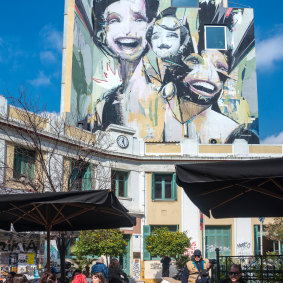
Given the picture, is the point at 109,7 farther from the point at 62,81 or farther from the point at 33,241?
the point at 33,241

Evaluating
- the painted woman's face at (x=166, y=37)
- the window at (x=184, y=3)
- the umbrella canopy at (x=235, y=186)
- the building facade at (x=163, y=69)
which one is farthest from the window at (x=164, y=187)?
the umbrella canopy at (x=235, y=186)

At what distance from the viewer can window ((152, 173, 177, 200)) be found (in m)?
27.8

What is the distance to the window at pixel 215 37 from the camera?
39844mm

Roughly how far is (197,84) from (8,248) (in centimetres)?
2328

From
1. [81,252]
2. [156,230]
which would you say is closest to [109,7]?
[156,230]

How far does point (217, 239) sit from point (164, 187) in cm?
396

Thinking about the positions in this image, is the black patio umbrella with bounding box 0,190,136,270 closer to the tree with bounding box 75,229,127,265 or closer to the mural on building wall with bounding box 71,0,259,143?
the tree with bounding box 75,229,127,265

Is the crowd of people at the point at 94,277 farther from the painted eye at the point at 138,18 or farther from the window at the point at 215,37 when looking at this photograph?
the window at the point at 215,37

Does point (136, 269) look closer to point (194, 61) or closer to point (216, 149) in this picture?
point (216, 149)

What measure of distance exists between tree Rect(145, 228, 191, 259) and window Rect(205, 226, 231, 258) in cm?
306

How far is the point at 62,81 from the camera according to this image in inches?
1291

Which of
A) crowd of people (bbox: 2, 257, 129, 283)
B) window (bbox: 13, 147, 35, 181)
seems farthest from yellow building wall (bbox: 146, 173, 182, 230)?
crowd of people (bbox: 2, 257, 129, 283)

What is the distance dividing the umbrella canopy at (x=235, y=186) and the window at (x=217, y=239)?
758 inches

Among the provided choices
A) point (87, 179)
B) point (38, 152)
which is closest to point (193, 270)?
point (38, 152)
